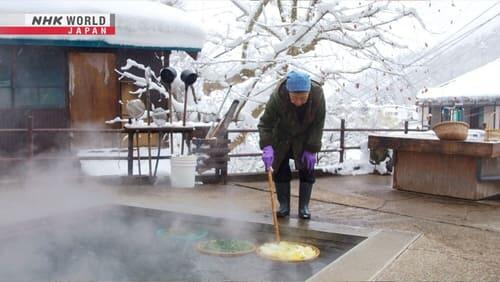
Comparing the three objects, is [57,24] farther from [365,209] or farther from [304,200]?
[365,209]

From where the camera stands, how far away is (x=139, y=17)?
9750 millimetres

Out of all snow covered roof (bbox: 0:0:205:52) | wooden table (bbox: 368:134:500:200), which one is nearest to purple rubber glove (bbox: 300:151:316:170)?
wooden table (bbox: 368:134:500:200)

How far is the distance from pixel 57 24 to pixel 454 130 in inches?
282

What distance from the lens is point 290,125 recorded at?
202 inches

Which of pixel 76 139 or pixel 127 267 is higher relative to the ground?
pixel 76 139

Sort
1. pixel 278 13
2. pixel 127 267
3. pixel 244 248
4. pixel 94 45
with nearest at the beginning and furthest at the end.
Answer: pixel 127 267 → pixel 244 248 → pixel 94 45 → pixel 278 13

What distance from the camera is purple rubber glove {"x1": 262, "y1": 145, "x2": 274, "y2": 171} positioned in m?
4.97

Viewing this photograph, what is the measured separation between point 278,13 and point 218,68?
2.21m

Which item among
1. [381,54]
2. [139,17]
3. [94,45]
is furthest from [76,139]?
[381,54]

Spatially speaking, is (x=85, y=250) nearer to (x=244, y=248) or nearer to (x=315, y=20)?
(x=244, y=248)

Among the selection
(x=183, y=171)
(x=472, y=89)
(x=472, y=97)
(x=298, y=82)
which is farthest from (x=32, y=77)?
(x=472, y=89)

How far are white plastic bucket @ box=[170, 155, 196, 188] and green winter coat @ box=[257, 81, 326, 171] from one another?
221cm

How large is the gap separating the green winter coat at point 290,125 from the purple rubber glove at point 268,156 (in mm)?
81

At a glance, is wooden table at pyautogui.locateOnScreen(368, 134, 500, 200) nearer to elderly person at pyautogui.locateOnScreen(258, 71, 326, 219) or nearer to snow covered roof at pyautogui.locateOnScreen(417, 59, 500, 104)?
elderly person at pyautogui.locateOnScreen(258, 71, 326, 219)
